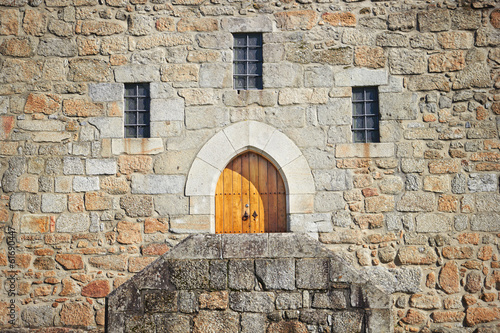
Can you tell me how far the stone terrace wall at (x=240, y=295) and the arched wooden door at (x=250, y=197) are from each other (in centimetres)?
191

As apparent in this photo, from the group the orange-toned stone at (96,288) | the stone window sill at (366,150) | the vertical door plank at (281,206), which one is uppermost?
the stone window sill at (366,150)

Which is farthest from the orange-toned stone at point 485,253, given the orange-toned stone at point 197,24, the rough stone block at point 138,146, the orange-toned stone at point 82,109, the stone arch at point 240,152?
the orange-toned stone at point 82,109

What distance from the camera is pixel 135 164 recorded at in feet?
17.7

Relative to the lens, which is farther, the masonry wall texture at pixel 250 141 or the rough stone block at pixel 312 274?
the masonry wall texture at pixel 250 141

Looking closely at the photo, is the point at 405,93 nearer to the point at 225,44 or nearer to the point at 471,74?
the point at 471,74

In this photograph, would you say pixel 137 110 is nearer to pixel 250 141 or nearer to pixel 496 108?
pixel 250 141

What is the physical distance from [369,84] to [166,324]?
357 centimetres

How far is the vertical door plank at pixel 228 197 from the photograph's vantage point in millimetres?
5469

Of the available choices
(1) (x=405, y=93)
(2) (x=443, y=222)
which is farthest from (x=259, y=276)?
(1) (x=405, y=93)

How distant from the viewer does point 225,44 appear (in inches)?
216

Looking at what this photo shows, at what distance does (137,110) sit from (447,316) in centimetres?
431

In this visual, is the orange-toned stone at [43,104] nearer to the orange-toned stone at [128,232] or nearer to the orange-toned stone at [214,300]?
the orange-toned stone at [128,232]

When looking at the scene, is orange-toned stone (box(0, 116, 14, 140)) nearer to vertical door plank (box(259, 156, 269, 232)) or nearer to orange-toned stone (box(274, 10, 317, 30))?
vertical door plank (box(259, 156, 269, 232))

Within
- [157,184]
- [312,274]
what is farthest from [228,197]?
[312,274]
